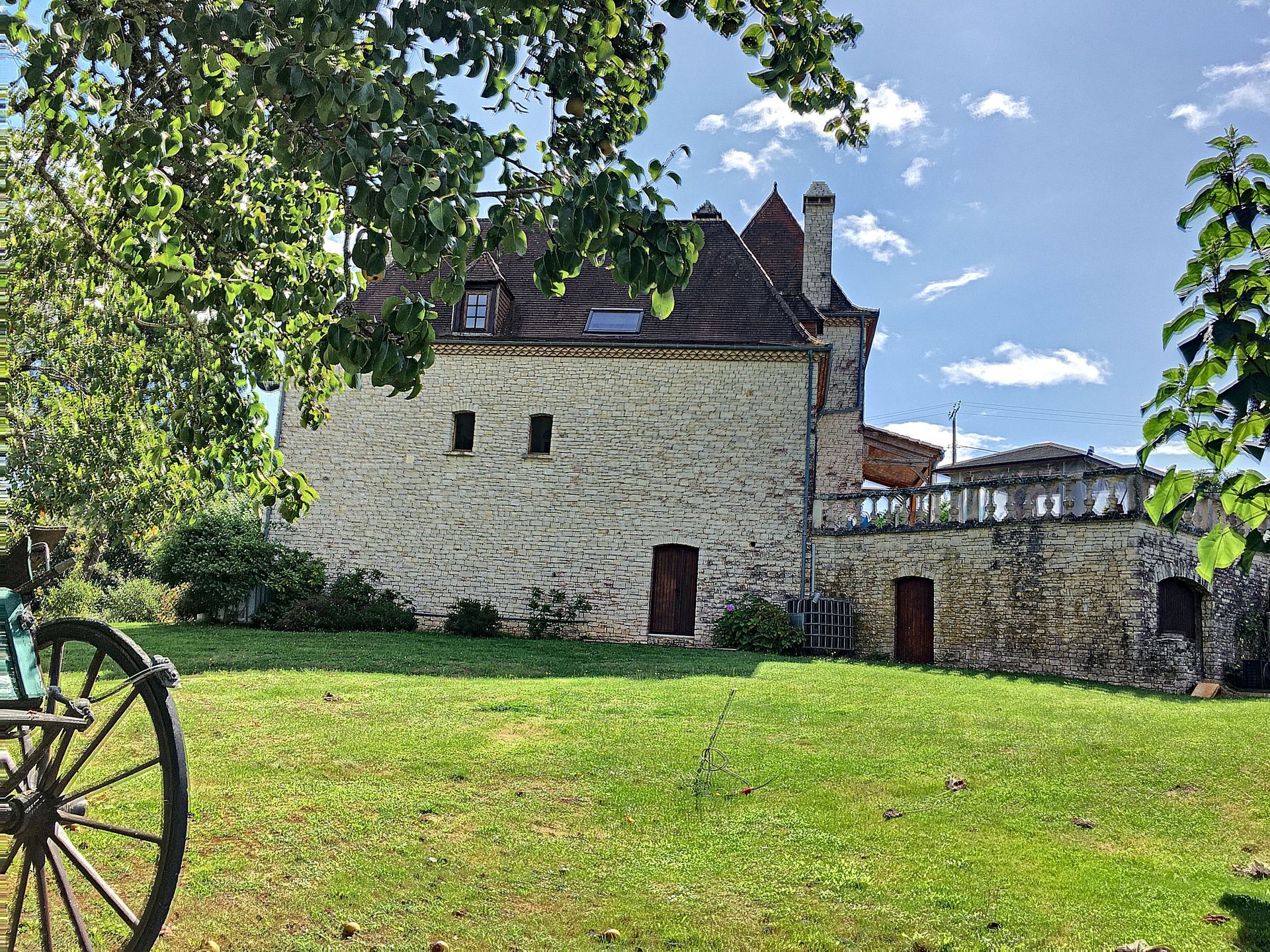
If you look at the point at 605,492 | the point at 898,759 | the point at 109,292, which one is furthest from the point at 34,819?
the point at 605,492

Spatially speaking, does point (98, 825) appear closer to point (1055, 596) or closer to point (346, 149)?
point (346, 149)

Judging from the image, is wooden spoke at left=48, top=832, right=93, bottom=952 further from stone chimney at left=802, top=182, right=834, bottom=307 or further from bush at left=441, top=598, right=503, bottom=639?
stone chimney at left=802, top=182, right=834, bottom=307

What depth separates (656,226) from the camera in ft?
→ 8.86

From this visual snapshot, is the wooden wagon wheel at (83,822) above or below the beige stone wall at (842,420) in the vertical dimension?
below

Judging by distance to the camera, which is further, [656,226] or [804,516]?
[804,516]

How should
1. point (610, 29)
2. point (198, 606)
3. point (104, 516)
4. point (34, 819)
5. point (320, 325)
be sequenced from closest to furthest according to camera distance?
point (34, 819) → point (610, 29) → point (320, 325) → point (104, 516) → point (198, 606)

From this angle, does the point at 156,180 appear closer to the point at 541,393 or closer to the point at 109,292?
the point at 109,292

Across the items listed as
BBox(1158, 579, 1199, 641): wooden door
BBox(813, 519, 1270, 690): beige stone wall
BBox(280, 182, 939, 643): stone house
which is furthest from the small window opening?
BBox(1158, 579, 1199, 641): wooden door

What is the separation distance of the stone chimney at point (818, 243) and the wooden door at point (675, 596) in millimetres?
8399

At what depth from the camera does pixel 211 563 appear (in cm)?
1670

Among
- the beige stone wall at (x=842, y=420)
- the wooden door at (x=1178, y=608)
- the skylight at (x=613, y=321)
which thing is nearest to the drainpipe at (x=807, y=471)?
the skylight at (x=613, y=321)

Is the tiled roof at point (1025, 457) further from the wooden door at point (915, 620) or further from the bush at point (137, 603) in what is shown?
the bush at point (137, 603)

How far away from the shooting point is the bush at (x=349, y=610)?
1644 cm

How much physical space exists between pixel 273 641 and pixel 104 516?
14.2ft
